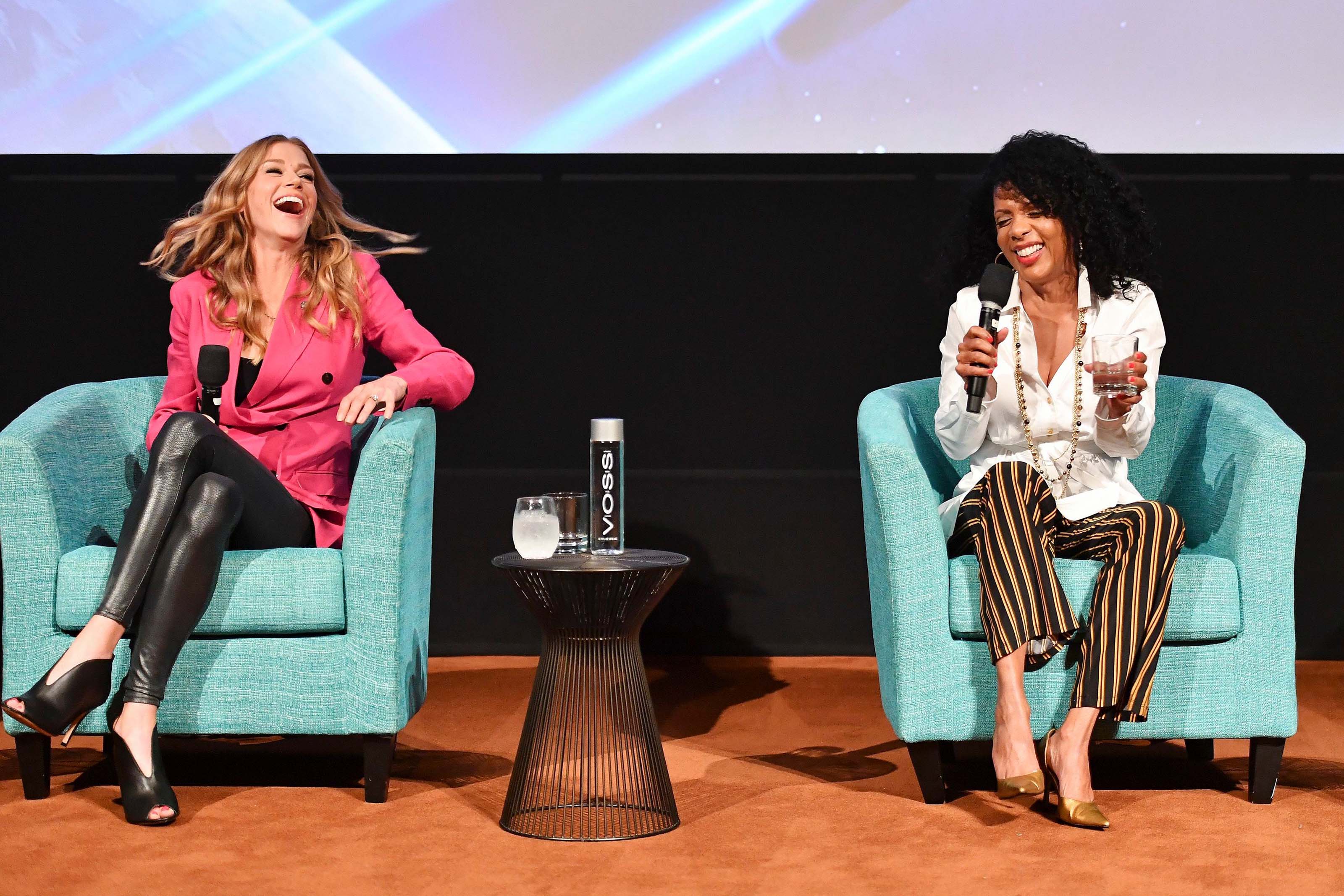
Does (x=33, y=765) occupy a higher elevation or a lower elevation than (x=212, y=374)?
lower

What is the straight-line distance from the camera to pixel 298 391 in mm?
2910

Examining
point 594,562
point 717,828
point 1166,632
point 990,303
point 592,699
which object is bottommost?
point 717,828

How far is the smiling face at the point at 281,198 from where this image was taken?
302 centimetres

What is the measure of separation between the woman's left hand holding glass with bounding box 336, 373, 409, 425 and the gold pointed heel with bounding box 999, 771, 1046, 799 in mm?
1334

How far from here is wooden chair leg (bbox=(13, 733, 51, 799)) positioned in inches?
101

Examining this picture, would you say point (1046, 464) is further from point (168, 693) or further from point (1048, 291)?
point (168, 693)

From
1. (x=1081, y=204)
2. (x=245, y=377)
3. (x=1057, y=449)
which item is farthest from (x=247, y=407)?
(x=1081, y=204)

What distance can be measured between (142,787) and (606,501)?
0.94m

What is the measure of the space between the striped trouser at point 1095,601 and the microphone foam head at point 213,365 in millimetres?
1418

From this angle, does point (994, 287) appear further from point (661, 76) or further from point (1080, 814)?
point (661, 76)

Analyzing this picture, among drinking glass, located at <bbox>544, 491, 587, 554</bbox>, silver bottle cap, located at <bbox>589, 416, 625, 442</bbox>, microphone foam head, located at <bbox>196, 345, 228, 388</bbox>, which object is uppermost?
microphone foam head, located at <bbox>196, 345, 228, 388</bbox>

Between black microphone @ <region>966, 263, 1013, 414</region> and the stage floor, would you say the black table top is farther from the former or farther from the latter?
black microphone @ <region>966, 263, 1013, 414</region>

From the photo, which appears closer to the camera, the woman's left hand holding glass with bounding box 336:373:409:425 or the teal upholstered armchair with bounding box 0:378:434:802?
the teal upholstered armchair with bounding box 0:378:434:802

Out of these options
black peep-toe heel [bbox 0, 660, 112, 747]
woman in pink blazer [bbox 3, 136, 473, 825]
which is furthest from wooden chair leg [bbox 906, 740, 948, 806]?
black peep-toe heel [bbox 0, 660, 112, 747]
